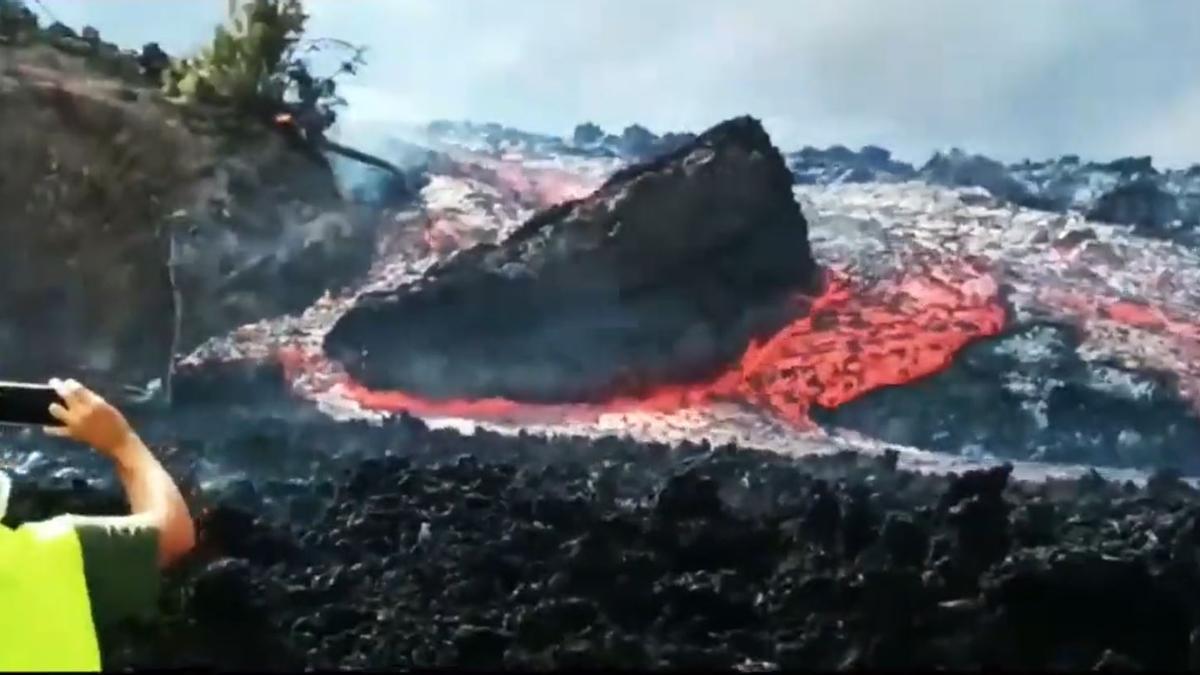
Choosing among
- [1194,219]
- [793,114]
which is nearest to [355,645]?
[793,114]

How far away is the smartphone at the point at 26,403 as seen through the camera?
5.16 feet

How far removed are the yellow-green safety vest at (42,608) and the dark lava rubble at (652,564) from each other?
332mm

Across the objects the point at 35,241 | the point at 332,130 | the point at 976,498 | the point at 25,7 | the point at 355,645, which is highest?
the point at 25,7

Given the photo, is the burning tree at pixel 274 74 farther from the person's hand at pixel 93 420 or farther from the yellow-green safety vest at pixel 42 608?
the yellow-green safety vest at pixel 42 608

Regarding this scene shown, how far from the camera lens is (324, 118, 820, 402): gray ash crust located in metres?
1.75

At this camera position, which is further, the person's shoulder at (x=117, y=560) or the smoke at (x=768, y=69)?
the smoke at (x=768, y=69)

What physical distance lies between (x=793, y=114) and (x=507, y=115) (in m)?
0.31

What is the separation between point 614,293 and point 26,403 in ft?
1.97

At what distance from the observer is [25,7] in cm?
181

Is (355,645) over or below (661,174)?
below

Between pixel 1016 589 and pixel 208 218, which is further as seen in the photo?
pixel 208 218

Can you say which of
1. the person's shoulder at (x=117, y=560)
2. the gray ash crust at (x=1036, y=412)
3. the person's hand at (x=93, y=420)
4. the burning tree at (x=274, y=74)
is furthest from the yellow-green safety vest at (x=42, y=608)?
the gray ash crust at (x=1036, y=412)

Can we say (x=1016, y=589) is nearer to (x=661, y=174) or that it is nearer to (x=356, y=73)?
(x=661, y=174)

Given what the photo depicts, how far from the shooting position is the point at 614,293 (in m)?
1.77
